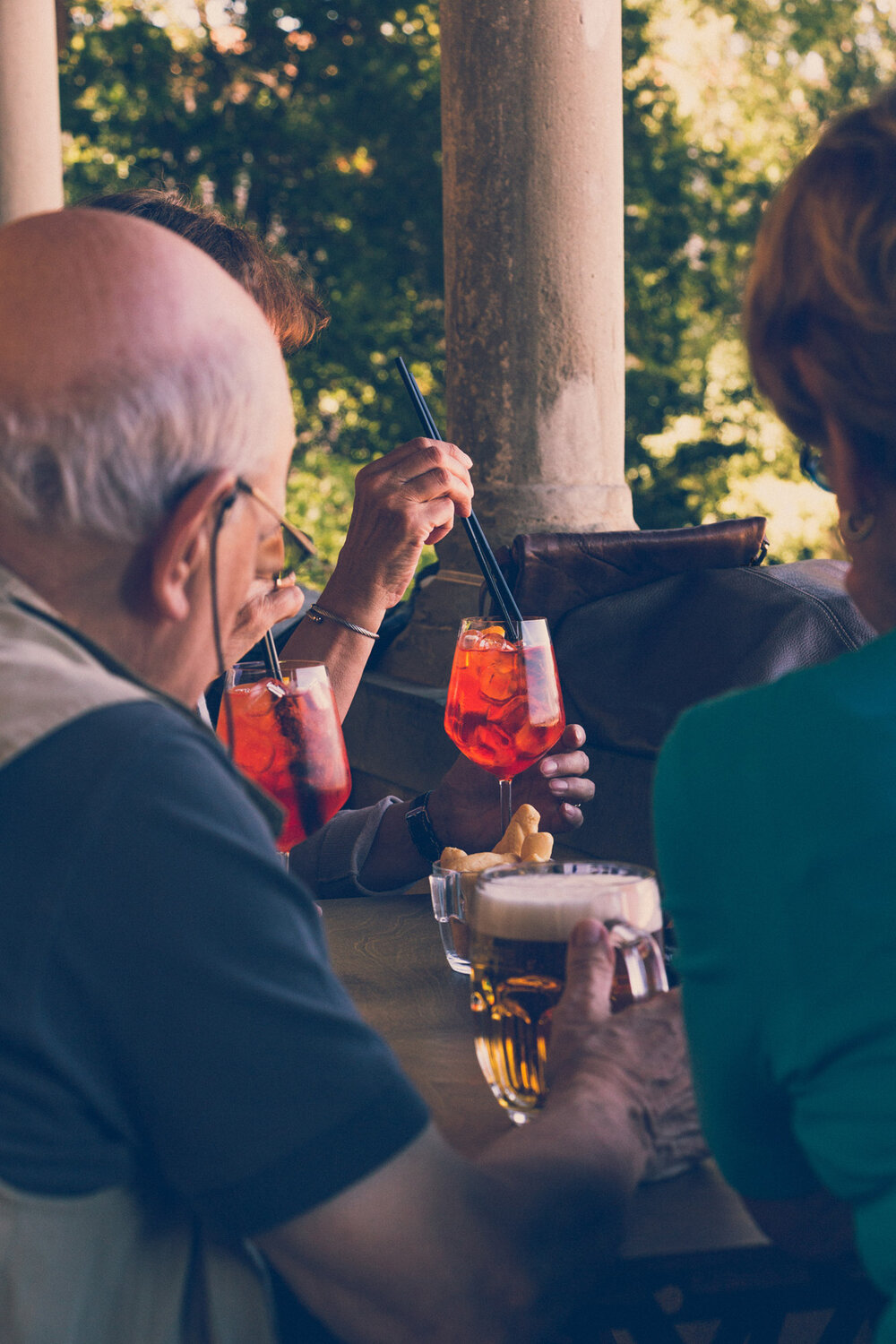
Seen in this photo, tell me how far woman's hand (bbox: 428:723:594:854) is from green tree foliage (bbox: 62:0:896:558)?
7303 mm

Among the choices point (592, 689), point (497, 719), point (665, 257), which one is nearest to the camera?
point (497, 719)

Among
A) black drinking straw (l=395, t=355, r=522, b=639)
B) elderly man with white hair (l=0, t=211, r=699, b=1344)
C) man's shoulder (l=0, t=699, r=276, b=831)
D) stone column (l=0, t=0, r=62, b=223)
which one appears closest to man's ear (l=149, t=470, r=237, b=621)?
elderly man with white hair (l=0, t=211, r=699, b=1344)

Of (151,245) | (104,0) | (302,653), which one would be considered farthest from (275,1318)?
(104,0)

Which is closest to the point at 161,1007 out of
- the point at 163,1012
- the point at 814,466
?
the point at 163,1012

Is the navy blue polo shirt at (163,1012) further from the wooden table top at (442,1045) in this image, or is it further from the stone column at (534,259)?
the stone column at (534,259)

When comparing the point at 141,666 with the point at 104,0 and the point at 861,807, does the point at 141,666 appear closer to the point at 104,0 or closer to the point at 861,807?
the point at 861,807

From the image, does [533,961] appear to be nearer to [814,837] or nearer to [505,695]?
[814,837]

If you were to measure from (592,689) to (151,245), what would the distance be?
94.5 inches

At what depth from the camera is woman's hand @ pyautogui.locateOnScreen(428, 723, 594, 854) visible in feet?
7.95

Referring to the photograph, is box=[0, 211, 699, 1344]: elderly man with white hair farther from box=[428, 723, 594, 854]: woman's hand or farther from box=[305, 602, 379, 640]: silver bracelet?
box=[305, 602, 379, 640]: silver bracelet

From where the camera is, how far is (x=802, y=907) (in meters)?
1.10

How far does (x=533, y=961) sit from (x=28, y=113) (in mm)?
7413

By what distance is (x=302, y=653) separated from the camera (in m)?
2.78

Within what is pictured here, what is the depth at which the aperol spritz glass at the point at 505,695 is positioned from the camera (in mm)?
2232
